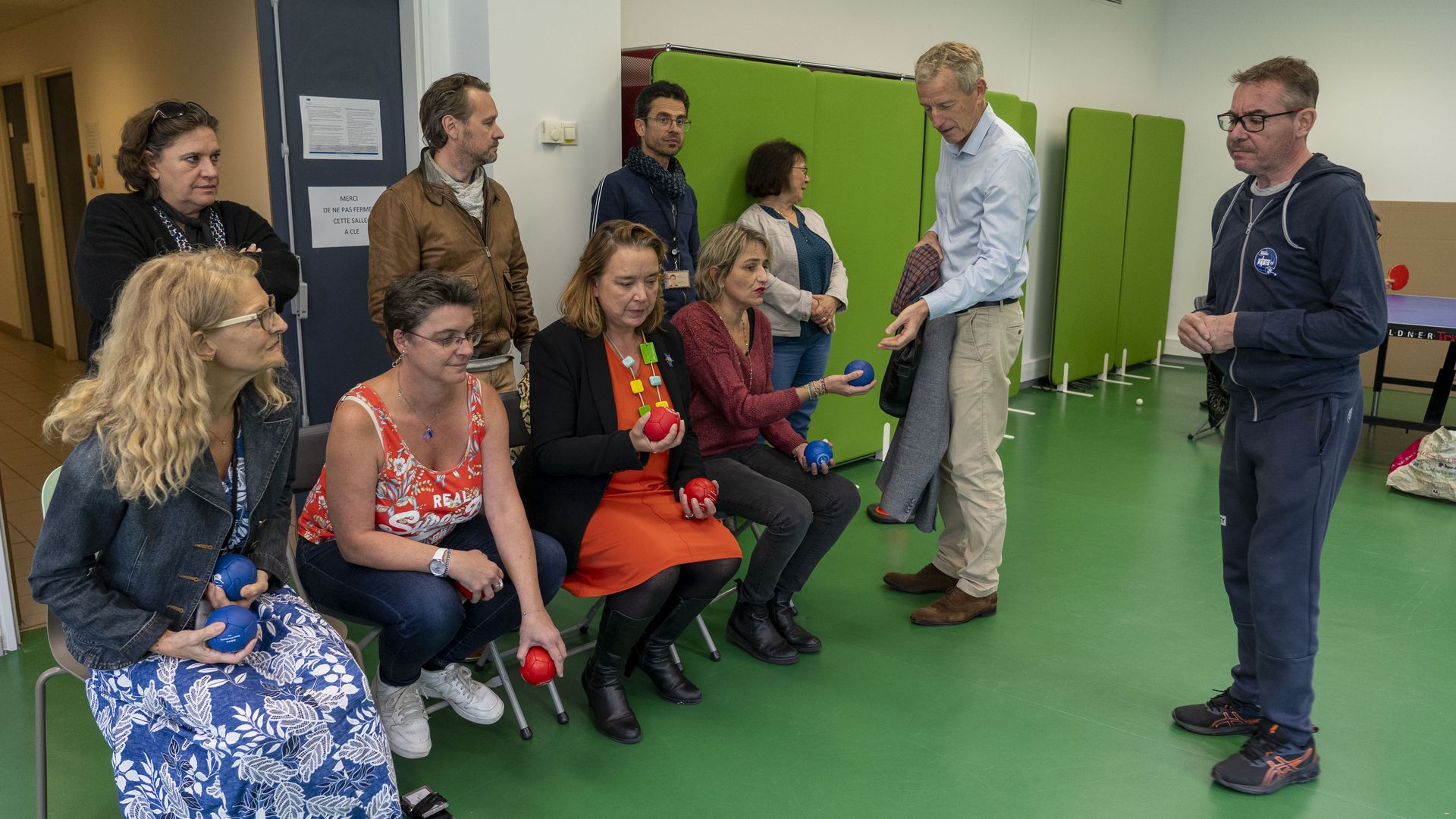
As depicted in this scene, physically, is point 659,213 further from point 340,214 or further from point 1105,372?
point 1105,372

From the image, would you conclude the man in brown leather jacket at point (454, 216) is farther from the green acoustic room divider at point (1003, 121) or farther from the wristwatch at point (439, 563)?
the green acoustic room divider at point (1003, 121)

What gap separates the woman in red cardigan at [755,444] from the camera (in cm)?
342

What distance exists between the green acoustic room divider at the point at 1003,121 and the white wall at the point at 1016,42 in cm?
45

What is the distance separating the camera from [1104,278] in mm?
8516

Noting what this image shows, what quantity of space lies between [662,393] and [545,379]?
37cm

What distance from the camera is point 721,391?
3.48m

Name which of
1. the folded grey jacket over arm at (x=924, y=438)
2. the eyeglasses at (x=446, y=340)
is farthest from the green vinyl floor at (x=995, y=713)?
the eyeglasses at (x=446, y=340)

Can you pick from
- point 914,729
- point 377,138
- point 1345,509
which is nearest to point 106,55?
point 377,138

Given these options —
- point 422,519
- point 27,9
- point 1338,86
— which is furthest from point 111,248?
point 1338,86

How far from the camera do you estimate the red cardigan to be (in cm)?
348

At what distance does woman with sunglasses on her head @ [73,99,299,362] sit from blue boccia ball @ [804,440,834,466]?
1.70 meters

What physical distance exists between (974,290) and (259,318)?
2247 mm

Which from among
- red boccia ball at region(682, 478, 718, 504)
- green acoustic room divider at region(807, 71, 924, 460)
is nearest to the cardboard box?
green acoustic room divider at region(807, 71, 924, 460)

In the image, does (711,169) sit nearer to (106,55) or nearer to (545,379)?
(545,379)
